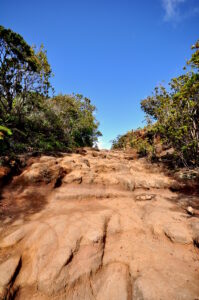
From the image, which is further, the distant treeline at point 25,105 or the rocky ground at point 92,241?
the distant treeline at point 25,105

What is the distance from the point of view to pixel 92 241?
11.9 feet

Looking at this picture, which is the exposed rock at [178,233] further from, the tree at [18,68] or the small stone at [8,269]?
the tree at [18,68]

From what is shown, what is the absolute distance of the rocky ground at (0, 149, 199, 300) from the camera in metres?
2.61

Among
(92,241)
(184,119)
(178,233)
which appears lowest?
(92,241)

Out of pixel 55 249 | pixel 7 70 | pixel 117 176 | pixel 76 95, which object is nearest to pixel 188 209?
pixel 117 176

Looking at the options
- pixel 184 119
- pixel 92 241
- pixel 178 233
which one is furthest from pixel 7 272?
pixel 184 119

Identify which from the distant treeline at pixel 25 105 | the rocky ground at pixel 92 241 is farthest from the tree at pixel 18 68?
the rocky ground at pixel 92 241

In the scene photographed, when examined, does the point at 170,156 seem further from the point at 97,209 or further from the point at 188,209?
the point at 97,209

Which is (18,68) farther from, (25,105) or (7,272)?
(7,272)

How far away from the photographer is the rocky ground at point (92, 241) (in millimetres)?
2613

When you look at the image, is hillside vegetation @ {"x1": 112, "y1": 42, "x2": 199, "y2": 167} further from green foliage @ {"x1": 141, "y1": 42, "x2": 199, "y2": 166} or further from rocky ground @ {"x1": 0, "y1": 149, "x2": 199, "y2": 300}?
rocky ground @ {"x1": 0, "y1": 149, "x2": 199, "y2": 300}

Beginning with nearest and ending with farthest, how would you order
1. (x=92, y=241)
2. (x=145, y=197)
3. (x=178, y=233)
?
(x=92, y=241)
(x=178, y=233)
(x=145, y=197)

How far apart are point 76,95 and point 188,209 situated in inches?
898

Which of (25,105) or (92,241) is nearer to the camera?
A: (92,241)
